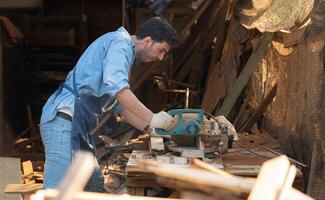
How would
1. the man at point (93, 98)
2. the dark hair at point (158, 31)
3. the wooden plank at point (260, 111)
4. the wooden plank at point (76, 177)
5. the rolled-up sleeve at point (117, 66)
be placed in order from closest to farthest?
1. the wooden plank at point (76, 177)
2. the rolled-up sleeve at point (117, 66)
3. the man at point (93, 98)
4. the dark hair at point (158, 31)
5. the wooden plank at point (260, 111)

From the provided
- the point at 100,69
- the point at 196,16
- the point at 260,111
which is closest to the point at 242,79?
the point at 260,111

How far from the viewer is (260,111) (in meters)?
7.54

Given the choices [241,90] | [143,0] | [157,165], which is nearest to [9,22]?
[143,0]

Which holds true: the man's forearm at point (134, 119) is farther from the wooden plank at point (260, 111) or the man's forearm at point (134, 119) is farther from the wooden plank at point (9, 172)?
the wooden plank at point (260, 111)

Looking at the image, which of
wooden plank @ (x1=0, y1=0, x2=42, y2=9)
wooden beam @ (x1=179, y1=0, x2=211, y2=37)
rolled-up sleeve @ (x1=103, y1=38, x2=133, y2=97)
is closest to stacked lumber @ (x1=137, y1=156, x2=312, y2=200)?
rolled-up sleeve @ (x1=103, y1=38, x2=133, y2=97)

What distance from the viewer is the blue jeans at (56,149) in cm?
432

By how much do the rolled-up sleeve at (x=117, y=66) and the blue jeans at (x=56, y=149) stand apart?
0.42 m

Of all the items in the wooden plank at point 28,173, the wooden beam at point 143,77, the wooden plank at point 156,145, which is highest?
the wooden beam at point 143,77

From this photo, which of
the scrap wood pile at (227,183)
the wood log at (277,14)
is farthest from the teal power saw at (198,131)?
the scrap wood pile at (227,183)

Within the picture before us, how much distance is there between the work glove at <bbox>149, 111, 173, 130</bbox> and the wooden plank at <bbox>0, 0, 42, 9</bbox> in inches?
276

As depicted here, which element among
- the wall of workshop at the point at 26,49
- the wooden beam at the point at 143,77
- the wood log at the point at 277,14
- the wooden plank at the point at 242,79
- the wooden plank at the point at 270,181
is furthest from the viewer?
the wall of workshop at the point at 26,49

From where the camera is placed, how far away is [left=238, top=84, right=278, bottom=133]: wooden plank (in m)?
7.28

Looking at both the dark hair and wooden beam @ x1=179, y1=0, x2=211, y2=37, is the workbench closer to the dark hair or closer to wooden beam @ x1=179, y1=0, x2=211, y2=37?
the dark hair

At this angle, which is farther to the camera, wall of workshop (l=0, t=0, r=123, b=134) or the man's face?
wall of workshop (l=0, t=0, r=123, b=134)
